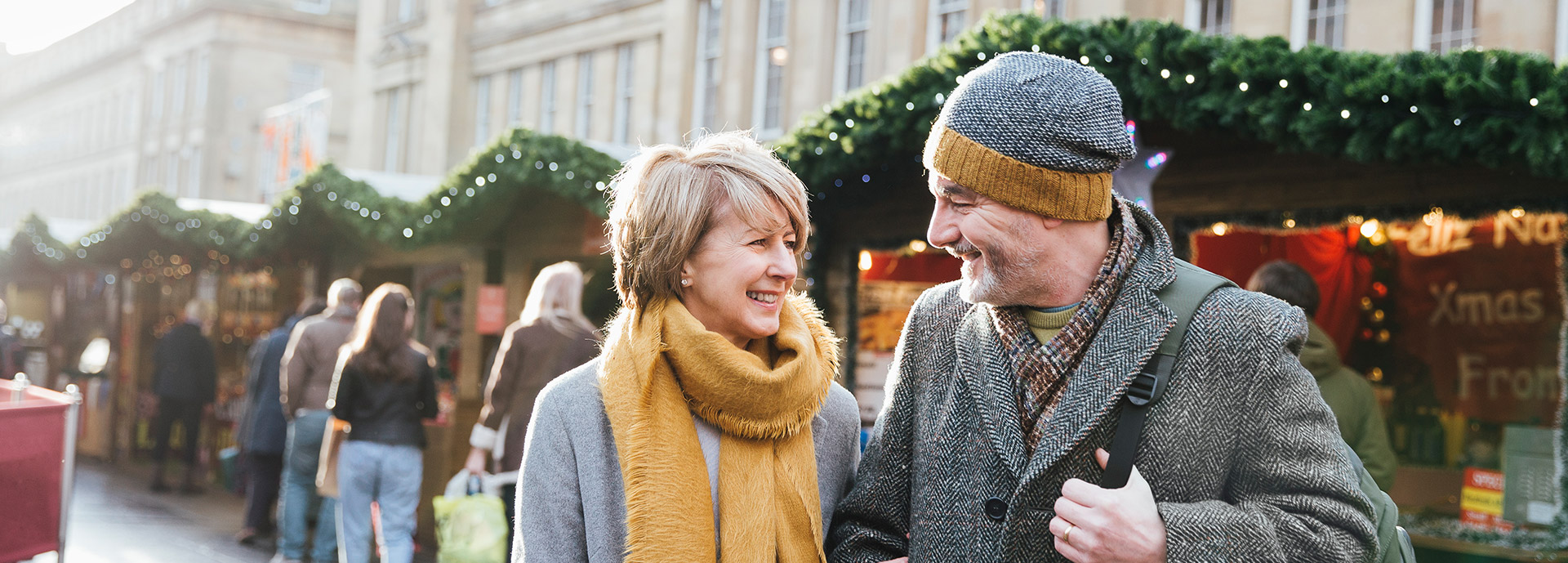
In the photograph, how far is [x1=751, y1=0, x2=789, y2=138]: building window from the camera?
17406 mm

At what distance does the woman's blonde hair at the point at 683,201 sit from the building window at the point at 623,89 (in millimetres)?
17914

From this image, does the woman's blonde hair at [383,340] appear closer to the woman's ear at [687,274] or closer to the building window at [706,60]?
the woman's ear at [687,274]

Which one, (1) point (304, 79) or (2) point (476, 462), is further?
(1) point (304, 79)

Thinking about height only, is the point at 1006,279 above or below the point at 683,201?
below

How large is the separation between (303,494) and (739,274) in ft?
21.5

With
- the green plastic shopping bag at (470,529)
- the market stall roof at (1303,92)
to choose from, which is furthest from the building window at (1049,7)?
the green plastic shopping bag at (470,529)

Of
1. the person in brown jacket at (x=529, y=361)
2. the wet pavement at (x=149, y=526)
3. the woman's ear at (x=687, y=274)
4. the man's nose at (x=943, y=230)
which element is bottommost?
the wet pavement at (x=149, y=526)

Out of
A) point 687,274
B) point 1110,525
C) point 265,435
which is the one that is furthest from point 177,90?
point 1110,525

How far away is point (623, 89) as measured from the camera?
20.2m

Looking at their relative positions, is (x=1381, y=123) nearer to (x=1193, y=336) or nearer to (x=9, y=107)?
(x=1193, y=336)

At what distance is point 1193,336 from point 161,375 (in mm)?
11661

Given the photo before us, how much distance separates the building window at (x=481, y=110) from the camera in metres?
23.3

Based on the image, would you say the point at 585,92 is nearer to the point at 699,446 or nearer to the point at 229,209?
the point at 229,209

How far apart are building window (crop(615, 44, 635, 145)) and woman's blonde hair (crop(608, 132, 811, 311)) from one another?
58.8 feet
